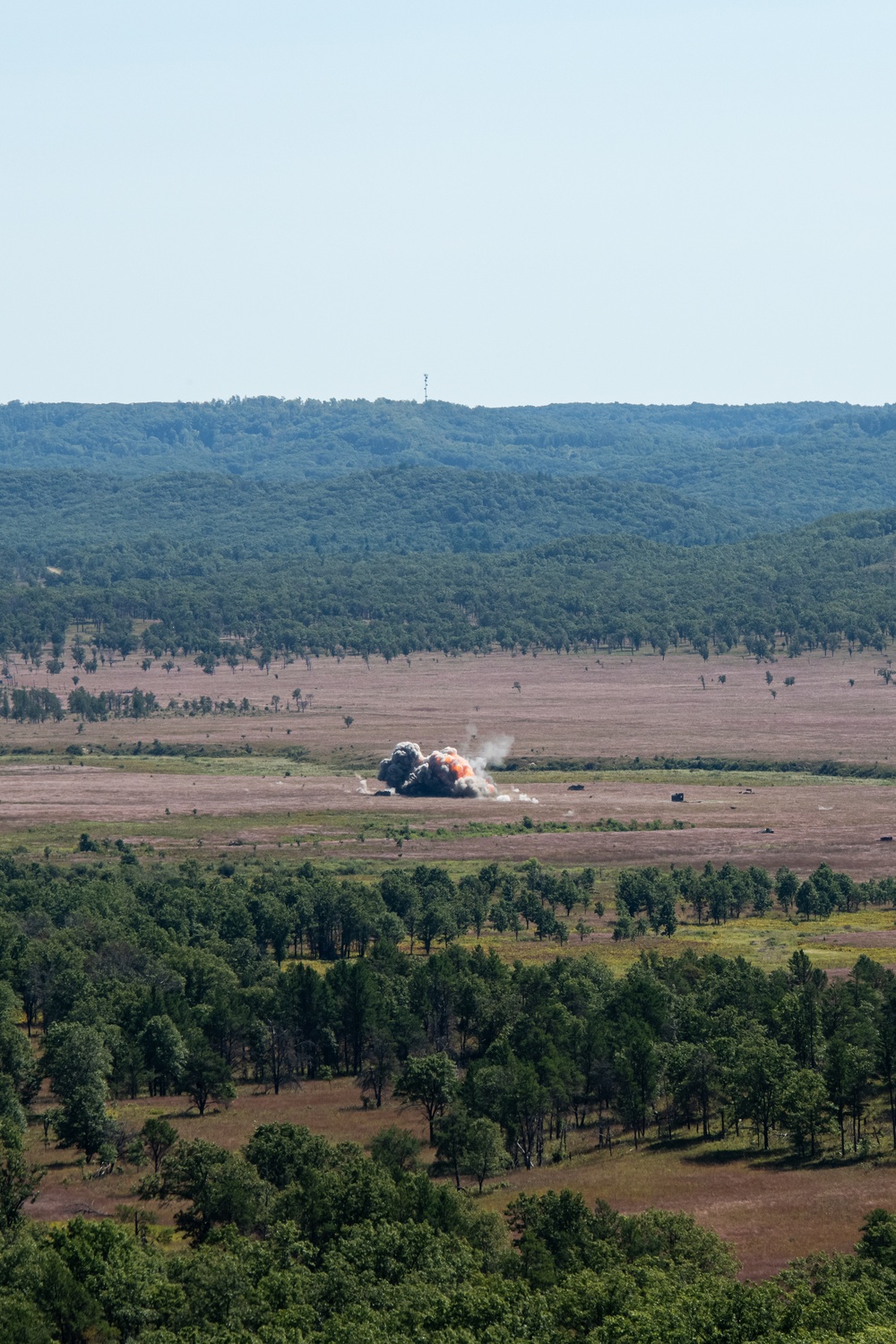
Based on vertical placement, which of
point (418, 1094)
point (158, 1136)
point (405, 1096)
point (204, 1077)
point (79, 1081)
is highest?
point (79, 1081)

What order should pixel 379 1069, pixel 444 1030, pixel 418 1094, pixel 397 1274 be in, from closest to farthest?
1. pixel 397 1274
2. pixel 418 1094
3. pixel 379 1069
4. pixel 444 1030

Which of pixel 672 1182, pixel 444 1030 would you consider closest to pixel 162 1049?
pixel 444 1030

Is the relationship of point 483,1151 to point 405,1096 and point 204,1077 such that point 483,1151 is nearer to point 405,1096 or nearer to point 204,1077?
point 405,1096

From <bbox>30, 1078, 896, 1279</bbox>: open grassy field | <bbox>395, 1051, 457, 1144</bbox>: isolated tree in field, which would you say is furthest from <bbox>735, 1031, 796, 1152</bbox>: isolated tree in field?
<bbox>395, 1051, 457, 1144</bbox>: isolated tree in field

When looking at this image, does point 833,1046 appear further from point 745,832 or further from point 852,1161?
point 745,832

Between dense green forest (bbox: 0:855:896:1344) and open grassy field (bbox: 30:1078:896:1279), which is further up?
dense green forest (bbox: 0:855:896:1344)

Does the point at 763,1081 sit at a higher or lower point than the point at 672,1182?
higher

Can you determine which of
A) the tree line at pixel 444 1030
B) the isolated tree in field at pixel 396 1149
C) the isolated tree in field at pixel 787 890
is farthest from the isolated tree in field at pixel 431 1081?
the isolated tree in field at pixel 787 890

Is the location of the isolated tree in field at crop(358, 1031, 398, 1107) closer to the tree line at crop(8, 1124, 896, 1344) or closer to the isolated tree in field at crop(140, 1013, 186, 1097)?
the isolated tree in field at crop(140, 1013, 186, 1097)
